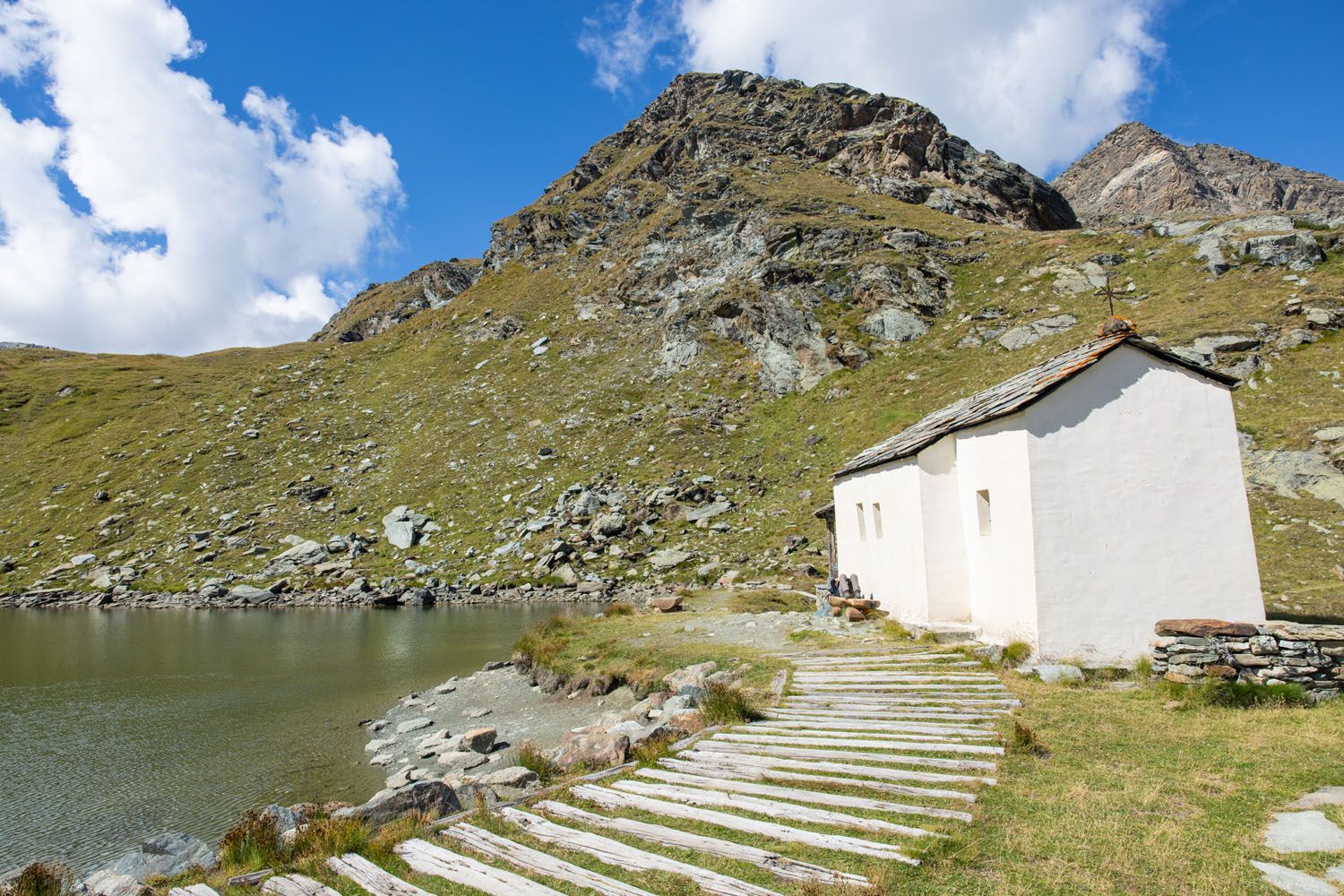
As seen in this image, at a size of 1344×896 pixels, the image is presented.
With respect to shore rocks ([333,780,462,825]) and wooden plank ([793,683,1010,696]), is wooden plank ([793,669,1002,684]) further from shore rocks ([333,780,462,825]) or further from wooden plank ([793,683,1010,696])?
shore rocks ([333,780,462,825])

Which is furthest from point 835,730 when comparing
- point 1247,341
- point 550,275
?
point 550,275

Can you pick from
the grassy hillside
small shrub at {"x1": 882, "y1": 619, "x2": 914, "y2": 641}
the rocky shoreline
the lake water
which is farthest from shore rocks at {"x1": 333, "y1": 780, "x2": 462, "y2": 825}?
the rocky shoreline

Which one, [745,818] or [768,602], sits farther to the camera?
[768,602]

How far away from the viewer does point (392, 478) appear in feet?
204

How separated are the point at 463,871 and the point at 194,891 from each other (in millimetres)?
2578

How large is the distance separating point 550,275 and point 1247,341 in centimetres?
7600

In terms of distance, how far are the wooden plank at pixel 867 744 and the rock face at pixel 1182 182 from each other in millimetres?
172997

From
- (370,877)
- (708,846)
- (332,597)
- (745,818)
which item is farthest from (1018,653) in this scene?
(332,597)

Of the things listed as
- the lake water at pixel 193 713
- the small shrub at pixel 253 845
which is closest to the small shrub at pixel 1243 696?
the small shrub at pixel 253 845

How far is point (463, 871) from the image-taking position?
21.5ft

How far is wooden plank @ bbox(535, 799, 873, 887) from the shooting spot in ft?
19.2

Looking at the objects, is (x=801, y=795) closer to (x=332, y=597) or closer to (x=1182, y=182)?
(x=332, y=597)

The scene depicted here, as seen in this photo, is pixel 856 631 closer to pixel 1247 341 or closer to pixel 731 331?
pixel 1247 341

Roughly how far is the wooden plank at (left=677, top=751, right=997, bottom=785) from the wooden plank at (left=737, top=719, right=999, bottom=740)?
1323 millimetres
